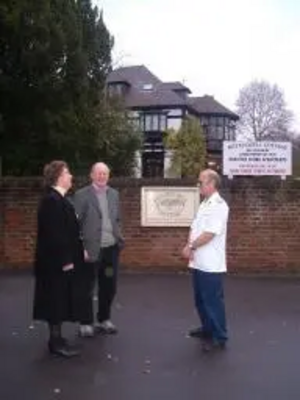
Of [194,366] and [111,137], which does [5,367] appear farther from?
[111,137]

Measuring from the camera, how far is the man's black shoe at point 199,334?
8453 millimetres

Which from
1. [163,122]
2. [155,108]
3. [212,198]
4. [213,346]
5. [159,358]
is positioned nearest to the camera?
[159,358]

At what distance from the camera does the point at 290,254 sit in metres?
14.5

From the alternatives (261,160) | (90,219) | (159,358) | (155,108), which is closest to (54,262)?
(90,219)

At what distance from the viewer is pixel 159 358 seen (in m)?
7.73

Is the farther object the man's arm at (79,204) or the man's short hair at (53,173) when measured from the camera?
the man's arm at (79,204)

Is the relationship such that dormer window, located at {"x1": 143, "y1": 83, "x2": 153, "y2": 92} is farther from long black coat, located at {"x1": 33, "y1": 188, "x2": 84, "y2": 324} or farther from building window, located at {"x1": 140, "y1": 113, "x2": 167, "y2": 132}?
long black coat, located at {"x1": 33, "y1": 188, "x2": 84, "y2": 324}

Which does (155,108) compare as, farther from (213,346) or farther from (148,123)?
(213,346)

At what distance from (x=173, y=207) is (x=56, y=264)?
6.96 metres

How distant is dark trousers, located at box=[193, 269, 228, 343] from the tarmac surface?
20 cm

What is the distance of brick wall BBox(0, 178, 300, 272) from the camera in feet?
47.8

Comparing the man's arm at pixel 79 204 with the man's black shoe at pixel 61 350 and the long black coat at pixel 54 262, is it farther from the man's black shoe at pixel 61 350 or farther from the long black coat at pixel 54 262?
the man's black shoe at pixel 61 350

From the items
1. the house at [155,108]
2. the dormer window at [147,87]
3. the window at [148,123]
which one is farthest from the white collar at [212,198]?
the dormer window at [147,87]

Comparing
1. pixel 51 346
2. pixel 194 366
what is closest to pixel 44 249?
pixel 51 346
